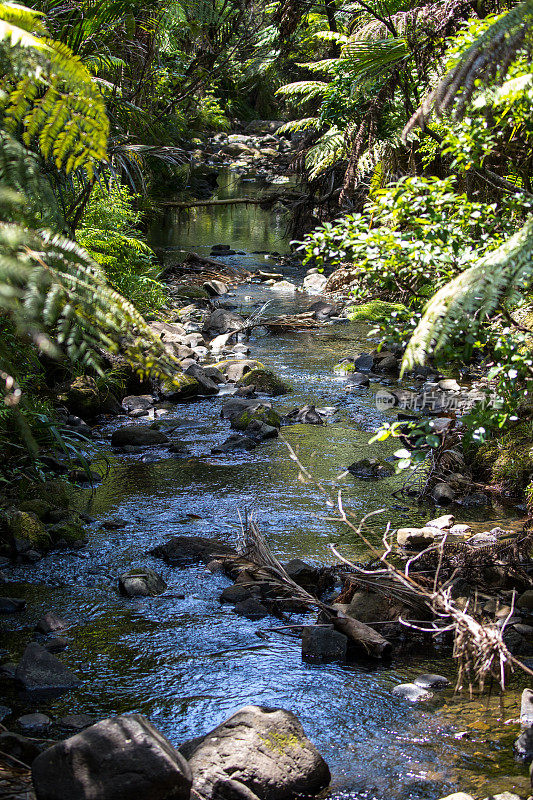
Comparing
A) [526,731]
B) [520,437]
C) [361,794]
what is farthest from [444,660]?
[520,437]

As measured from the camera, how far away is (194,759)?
2412mm

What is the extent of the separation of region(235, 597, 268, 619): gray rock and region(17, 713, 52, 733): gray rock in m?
1.08

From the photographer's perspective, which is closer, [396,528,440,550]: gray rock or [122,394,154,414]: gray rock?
[396,528,440,550]: gray rock

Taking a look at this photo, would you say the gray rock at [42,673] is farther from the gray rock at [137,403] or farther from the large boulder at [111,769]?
the gray rock at [137,403]

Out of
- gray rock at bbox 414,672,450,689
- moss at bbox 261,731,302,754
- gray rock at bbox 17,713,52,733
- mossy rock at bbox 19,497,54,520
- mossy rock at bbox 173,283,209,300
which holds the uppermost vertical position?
mossy rock at bbox 173,283,209,300

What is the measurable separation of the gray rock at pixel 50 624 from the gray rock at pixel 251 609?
79 cm

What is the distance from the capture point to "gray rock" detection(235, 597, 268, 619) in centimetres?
355

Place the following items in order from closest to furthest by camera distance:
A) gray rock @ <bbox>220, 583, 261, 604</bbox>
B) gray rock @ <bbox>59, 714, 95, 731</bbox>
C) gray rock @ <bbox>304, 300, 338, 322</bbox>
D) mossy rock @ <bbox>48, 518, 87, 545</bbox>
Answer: gray rock @ <bbox>59, 714, 95, 731</bbox>, gray rock @ <bbox>220, 583, 261, 604</bbox>, mossy rock @ <bbox>48, 518, 87, 545</bbox>, gray rock @ <bbox>304, 300, 338, 322</bbox>

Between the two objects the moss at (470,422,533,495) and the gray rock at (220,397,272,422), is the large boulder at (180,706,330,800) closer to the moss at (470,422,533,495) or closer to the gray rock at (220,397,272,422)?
the moss at (470,422,533,495)

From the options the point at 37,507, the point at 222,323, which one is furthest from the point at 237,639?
the point at 222,323

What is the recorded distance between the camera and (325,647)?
321cm

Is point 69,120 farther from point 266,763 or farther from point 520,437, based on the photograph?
point 520,437

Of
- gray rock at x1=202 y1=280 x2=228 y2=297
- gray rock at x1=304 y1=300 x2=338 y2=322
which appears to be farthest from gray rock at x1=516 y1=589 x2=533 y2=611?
gray rock at x1=202 y1=280 x2=228 y2=297

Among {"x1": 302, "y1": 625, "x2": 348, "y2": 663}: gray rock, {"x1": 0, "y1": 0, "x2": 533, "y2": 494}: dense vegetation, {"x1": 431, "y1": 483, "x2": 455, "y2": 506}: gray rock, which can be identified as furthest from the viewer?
{"x1": 431, "y1": 483, "x2": 455, "y2": 506}: gray rock
